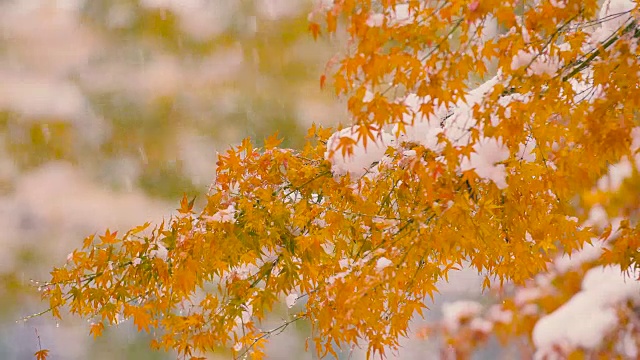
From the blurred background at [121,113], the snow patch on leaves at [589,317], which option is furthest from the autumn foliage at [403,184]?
the blurred background at [121,113]

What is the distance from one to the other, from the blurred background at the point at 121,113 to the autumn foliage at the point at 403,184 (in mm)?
11089

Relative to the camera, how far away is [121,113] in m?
18.4

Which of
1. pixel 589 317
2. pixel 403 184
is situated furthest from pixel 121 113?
pixel 403 184

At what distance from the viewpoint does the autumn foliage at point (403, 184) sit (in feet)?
7.78

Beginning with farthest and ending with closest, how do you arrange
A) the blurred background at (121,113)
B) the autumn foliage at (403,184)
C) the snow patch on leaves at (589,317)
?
the blurred background at (121,113)
the snow patch on leaves at (589,317)
the autumn foliage at (403,184)

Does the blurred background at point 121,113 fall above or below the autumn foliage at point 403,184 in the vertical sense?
above

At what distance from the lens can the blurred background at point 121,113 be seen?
15.9 metres

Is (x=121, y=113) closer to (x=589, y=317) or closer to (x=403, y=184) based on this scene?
A: (x=589, y=317)

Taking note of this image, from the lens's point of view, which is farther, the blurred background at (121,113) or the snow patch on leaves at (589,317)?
the blurred background at (121,113)

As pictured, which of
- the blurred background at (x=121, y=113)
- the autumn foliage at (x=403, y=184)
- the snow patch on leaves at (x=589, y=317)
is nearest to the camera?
the autumn foliage at (x=403, y=184)

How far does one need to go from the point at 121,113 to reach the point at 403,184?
53.8ft

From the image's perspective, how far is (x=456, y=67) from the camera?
2.37 m

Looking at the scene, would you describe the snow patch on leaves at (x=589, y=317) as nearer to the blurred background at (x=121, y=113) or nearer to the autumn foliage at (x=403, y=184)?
the autumn foliage at (x=403, y=184)

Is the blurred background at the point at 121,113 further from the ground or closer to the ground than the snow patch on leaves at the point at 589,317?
further from the ground
